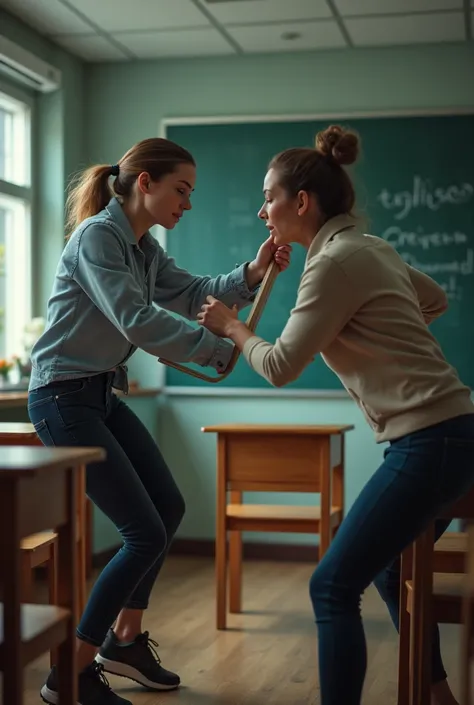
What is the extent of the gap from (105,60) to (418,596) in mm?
3888

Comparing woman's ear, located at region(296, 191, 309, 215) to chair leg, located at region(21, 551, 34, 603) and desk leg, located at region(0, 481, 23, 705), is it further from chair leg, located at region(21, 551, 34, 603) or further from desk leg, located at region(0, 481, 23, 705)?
chair leg, located at region(21, 551, 34, 603)

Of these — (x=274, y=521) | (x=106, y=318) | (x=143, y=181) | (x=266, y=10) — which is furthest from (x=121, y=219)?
(x=266, y=10)

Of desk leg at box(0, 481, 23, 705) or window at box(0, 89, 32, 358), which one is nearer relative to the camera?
desk leg at box(0, 481, 23, 705)

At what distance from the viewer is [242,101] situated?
5.18 m

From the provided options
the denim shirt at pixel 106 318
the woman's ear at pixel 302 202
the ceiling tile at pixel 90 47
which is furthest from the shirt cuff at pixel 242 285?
the ceiling tile at pixel 90 47

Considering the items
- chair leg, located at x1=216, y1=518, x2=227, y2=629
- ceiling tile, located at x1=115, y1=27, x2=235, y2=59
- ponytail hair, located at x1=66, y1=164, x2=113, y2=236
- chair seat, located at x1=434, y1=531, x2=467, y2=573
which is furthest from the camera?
ceiling tile, located at x1=115, y1=27, x2=235, y2=59

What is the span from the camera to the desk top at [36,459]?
1.68 meters

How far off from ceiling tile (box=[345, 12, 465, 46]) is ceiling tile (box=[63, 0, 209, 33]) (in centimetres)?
73

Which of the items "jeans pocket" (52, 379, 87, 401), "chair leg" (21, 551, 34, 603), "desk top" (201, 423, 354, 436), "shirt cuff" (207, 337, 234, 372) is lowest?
"chair leg" (21, 551, 34, 603)

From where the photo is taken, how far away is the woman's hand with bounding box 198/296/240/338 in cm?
230

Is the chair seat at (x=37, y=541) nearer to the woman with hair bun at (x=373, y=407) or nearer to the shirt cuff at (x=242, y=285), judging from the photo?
the shirt cuff at (x=242, y=285)

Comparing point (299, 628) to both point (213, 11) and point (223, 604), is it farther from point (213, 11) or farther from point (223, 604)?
point (213, 11)

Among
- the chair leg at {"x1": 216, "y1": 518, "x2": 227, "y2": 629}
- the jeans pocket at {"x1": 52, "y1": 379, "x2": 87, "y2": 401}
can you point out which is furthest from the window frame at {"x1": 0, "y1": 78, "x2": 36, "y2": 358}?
the jeans pocket at {"x1": 52, "y1": 379, "x2": 87, "y2": 401}

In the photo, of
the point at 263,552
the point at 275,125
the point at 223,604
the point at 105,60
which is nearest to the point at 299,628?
the point at 223,604
